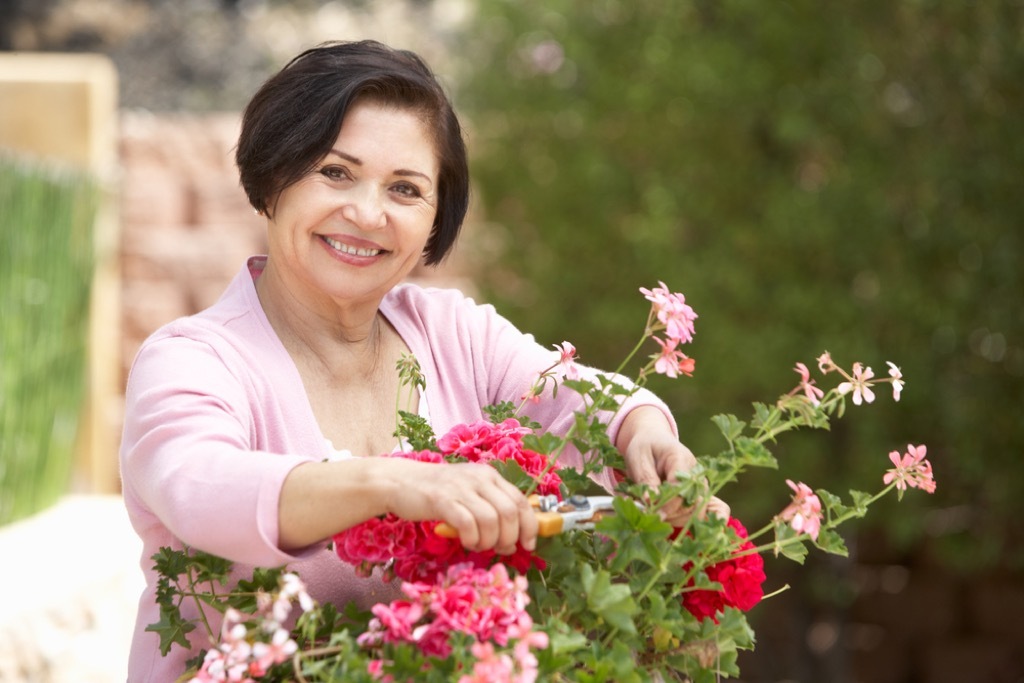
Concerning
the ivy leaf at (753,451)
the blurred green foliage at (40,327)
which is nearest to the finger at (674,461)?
the ivy leaf at (753,451)

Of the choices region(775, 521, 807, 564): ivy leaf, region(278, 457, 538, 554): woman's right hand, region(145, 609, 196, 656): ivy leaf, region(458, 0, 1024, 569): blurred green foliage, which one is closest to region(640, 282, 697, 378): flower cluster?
region(775, 521, 807, 564): ivy leaf

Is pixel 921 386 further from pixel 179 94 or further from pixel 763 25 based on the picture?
pixel 179 94

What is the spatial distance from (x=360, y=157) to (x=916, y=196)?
3819mm

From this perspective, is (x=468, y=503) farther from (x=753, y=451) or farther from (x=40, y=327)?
(x=40, y=327)

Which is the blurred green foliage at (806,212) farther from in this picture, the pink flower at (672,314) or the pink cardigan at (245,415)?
the pink flower at (672,314)

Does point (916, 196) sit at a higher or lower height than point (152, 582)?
higher

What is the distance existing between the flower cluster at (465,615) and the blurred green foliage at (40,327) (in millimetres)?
3722

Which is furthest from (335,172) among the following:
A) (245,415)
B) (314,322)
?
(245,415)

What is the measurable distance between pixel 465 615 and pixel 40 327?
4261mm

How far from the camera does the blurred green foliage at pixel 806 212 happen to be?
512 centimetres

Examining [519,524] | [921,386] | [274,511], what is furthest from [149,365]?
[921,386]

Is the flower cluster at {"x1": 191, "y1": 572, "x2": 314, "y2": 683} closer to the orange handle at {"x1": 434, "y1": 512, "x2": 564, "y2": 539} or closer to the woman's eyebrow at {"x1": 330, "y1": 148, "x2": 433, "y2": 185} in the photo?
the orange handle at {"x1": 434, "y1": 512, "x2": 564, "y2": 539}

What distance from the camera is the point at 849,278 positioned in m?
5.35

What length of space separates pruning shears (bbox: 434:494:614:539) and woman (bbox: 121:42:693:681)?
36 millimetres
